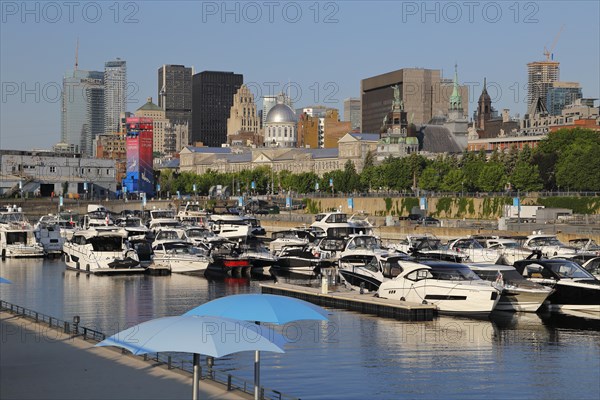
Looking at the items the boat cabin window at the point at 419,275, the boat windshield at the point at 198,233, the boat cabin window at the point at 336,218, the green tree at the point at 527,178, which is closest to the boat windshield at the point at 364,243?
the boat cabin window at the point at 419,275

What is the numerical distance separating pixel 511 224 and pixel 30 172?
11557 centimetres

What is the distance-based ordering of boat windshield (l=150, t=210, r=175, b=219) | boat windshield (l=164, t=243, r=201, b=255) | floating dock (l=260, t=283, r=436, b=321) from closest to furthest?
floating dock (l=260, t=283, r=436, b=321) < boat windshield (l=164, t=243, r=201, b=255) < boat windshield (l=150, t=210, r=175, b=219)

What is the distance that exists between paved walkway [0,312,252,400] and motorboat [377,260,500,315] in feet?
55.4

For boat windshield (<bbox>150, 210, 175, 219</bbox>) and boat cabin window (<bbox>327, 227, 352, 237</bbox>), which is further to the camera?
boat windshield (<bbox>150, 210, 175, 219</bbox>)

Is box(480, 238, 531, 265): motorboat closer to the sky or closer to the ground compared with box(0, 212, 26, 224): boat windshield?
closer to the ground

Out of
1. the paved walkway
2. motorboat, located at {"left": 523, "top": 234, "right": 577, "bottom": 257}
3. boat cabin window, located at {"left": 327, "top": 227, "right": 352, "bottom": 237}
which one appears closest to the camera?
the paved walkway

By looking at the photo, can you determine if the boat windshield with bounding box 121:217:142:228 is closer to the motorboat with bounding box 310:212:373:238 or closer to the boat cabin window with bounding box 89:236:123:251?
the motorboat with bounding box 310:212:373:238

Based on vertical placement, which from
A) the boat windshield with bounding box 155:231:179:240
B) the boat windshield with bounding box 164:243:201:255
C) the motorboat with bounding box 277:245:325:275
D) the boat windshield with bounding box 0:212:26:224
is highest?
the boat windshield with bounding box 0:212:26:224

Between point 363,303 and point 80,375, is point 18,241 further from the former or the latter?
point 80,375

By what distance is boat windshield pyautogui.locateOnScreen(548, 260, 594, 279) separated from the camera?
4422 cm

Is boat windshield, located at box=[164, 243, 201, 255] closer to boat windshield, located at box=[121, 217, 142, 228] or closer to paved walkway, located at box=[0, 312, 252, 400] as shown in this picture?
boat windshield, located at box=[121, 217, 142, 228]

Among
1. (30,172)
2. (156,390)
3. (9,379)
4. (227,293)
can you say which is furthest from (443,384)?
(30,172)

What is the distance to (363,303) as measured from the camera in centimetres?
4412

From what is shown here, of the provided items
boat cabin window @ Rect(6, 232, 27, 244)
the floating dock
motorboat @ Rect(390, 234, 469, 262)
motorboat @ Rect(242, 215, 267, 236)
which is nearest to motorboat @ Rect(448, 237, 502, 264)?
motorboat @ Rect(390, 234, 469, 262)
